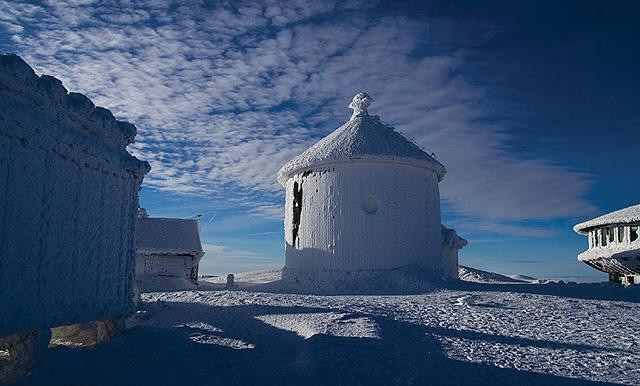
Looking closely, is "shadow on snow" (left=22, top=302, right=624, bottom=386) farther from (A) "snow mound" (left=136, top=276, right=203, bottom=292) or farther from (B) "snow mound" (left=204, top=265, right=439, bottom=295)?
(A) "snow mound" (left=136, top=276, right=203, bottom=292)

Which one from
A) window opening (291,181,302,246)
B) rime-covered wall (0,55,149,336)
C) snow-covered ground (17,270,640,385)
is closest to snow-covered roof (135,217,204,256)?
window opening (291,181,302,246)

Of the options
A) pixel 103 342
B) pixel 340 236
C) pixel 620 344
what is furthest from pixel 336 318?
pixel 340 236

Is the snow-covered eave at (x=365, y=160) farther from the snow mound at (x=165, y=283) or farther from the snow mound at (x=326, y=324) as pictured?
the snow mound at (x=326, y=324)

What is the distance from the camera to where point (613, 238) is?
26.0 meters

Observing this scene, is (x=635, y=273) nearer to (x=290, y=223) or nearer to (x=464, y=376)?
(x=290, y=223)

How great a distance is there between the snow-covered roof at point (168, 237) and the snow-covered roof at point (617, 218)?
21467mm

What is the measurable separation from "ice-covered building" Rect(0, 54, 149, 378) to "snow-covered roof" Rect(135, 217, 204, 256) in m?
16.8

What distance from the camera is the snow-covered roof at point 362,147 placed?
62.3 feet

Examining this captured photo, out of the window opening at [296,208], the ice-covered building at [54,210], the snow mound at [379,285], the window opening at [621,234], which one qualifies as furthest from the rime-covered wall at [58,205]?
the window opening at [621,234]

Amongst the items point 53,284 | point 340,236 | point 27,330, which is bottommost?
point 27,330

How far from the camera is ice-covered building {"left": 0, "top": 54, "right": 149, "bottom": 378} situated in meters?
5.85

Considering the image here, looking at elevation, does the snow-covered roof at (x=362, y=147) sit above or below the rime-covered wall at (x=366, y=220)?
above

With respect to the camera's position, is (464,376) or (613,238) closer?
(464,376)

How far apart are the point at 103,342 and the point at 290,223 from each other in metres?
12.4
